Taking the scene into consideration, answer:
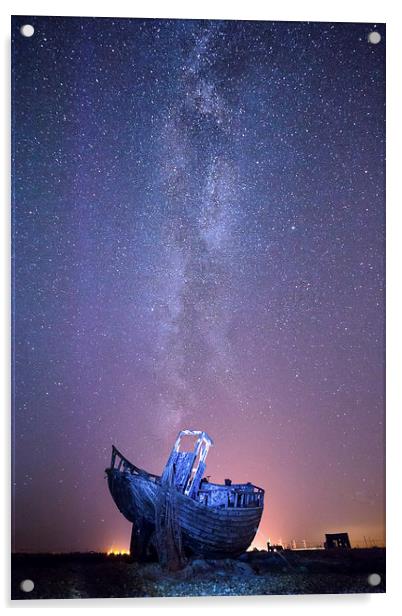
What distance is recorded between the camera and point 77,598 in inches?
124

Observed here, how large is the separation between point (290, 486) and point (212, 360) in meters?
0.55

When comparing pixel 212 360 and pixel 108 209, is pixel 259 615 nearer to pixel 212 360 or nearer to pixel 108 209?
pixel 212 360

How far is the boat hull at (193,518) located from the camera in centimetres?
317

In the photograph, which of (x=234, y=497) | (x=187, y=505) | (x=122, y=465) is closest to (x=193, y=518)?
(x=187, y=505)

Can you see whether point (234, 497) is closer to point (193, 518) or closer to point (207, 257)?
point (193, 518)

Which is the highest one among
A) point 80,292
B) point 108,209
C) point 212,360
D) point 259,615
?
point 108,209

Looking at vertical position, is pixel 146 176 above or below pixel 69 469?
above

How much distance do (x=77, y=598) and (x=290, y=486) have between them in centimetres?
87

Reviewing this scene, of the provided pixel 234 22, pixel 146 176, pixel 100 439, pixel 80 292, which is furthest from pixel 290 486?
pixel 234 22

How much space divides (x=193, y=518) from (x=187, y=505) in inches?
2.1

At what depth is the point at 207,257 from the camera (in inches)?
128

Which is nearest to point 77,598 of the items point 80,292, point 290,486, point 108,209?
point 290,486
